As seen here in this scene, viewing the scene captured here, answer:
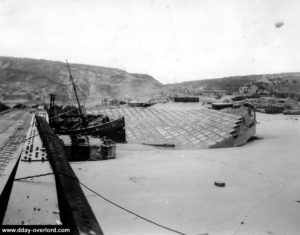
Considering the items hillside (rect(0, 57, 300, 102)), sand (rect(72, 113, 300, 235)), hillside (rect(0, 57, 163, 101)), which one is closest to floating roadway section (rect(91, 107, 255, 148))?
sand (rect(72, 113, 300, 235))

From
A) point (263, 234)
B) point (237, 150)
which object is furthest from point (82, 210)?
point (237, 150)

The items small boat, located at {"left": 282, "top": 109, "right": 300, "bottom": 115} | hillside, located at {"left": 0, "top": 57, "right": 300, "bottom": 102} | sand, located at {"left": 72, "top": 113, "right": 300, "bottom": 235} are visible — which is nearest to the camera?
sand, located at {"left": 72, "top": 113, "right": 300, "bottom": 235}

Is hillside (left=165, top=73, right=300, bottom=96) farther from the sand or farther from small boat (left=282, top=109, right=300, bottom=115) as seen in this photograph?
the sand

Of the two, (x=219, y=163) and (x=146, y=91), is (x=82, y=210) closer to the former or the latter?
(x=219, y=163)

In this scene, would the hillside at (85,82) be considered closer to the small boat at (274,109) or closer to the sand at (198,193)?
the small boat at (274,109)

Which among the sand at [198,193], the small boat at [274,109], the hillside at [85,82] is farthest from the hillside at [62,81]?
the sand at [198,193]

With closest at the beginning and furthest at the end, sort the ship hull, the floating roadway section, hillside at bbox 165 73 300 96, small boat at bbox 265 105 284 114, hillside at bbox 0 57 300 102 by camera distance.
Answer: the floating roadway section, the ship hull, small boat at bbox 265 105 284 114, hillside at bbox 165 73 300 96, hillside at bbox 0 57 300 102
